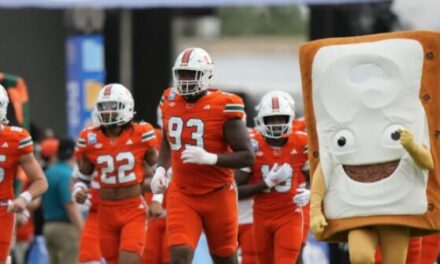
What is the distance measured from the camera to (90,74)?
20000mm

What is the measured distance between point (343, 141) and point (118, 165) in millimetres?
2488

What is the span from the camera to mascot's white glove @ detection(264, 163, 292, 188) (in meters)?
A: 11.8

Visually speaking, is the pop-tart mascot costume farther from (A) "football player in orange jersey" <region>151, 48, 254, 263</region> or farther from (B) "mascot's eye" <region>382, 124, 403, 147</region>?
(A) "football player in orange jersey" <region>151, 48, 254, 263</region>

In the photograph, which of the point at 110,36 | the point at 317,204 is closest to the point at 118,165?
the point at 317,204

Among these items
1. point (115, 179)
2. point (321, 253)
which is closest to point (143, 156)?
point (115, 179)

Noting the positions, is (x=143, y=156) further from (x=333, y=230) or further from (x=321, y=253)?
(x=321, y=253)

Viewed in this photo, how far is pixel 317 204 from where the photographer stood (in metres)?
9.95

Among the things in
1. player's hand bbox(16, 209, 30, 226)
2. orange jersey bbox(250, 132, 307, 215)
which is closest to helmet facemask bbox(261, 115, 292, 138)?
orange jersey bbox(250, 132, 307, 215)

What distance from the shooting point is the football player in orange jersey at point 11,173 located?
1121 cm

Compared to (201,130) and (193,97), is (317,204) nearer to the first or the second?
(201,130)

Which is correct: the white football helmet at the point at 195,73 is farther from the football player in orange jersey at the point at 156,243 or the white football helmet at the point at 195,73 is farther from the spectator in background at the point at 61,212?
the spectator in background at the point at 61,212

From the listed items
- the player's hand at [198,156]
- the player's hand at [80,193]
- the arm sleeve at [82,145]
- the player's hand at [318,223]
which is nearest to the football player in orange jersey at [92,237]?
the player's hand at [80,193]

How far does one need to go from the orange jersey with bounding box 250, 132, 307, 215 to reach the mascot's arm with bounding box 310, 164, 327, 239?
181 cm

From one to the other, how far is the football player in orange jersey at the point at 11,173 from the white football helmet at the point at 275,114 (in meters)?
1.97
